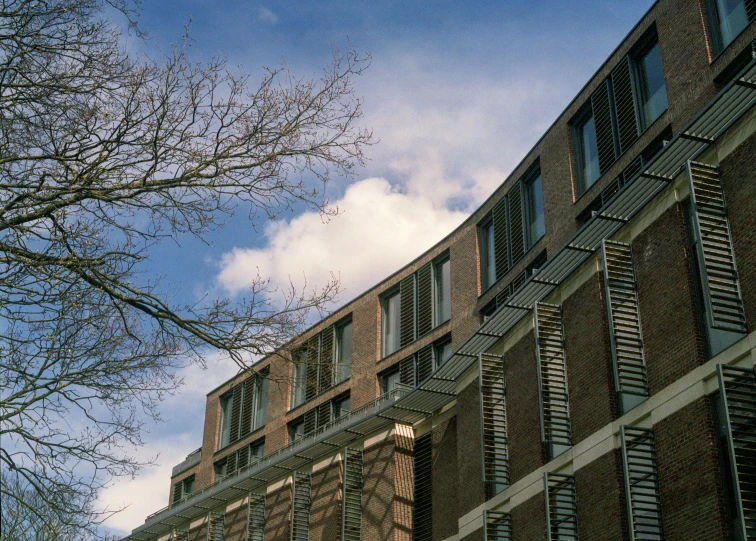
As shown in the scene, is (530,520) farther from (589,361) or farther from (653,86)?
(653,86)

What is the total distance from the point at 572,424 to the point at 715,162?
6.84 meters

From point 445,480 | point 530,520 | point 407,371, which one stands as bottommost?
point 530,520

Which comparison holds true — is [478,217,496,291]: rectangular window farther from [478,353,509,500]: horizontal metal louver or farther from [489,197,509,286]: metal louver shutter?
[478,353,509,500]: horizontal metal louver

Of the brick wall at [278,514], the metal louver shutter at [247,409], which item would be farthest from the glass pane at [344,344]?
the metal louver shutter at [247,409]

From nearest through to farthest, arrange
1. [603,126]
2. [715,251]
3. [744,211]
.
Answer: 1. [744,211]
2. [715,251]
3. [603,126]

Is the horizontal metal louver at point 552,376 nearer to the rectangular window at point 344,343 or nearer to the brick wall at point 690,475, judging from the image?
the brick wall at point 690,475

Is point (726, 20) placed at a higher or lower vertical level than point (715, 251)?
higher

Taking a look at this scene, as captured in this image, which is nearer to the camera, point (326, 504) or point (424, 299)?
point (326, 504)

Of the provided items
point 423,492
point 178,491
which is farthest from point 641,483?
point 178,491

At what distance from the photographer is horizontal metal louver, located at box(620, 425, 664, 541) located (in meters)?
18.8

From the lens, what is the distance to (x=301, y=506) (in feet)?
117

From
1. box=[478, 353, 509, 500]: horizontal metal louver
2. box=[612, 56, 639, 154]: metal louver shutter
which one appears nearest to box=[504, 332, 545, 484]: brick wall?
box=[478, 353, 509, 500]: horizontal metal louver

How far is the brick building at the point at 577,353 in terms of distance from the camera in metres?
18.3

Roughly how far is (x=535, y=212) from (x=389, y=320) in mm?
9784
